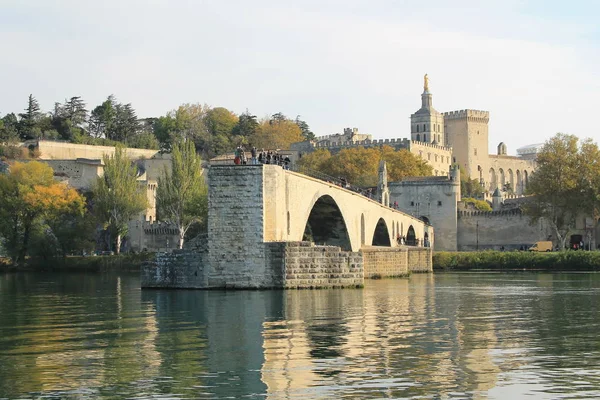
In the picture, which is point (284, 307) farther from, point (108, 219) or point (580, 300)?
point (108, 219)

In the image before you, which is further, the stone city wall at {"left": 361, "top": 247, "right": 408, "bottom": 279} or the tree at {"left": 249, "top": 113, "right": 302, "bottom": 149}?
the tree at {"left": 249, "top": 113, "right": 302, "bottom": 149}

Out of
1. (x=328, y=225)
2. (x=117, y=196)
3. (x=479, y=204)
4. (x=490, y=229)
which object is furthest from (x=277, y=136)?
(x=328, y=225)

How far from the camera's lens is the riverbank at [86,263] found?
7156 cm

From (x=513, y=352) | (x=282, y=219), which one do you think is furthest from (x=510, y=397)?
(x=282, y=219)

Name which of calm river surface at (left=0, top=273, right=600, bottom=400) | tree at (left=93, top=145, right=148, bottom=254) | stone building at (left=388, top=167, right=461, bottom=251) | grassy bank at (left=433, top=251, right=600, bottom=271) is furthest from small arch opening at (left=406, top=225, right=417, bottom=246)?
calm river surface at (left=0, top=273, right=600, bottom=400)

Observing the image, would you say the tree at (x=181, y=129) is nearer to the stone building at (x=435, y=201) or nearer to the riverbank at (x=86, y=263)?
the stone building at (x=435, y=201)

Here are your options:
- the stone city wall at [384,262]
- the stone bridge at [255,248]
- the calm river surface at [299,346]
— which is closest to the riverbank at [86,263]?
the stone city wall at [384,262]

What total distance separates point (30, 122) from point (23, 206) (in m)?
50.3

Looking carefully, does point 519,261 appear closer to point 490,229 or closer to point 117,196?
point 490,229

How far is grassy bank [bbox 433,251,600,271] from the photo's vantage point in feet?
226

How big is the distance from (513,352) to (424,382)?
4447mm

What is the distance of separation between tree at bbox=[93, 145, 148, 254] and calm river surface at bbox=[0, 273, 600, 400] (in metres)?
32.7

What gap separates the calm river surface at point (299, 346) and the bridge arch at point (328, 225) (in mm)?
13525

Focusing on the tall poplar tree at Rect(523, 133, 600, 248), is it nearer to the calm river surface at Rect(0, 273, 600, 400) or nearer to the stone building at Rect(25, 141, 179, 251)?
the stone building at Rect(25, 141, 179, 251)
